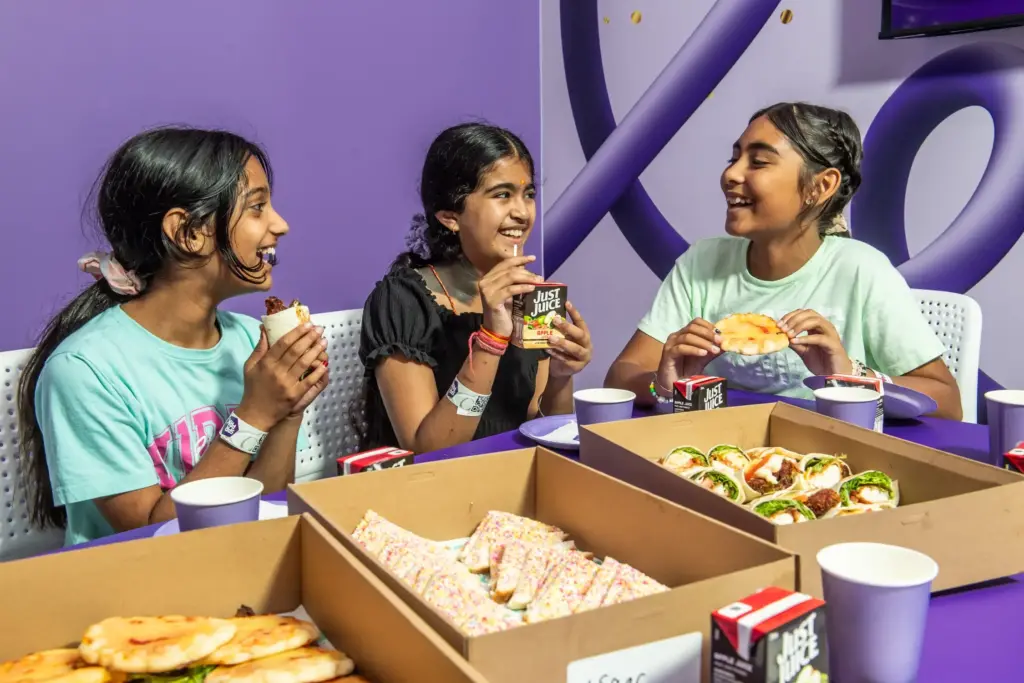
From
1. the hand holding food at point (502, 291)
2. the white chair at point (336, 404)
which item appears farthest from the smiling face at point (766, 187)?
→ the white chair at point (336, 404)

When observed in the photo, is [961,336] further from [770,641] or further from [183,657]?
[183,657]

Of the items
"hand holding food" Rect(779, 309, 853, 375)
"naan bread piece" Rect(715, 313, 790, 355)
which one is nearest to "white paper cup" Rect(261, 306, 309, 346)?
"naan bread piece" Rect(715, 313, 790, 355)

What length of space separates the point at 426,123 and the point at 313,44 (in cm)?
57

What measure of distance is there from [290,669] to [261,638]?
72 mm

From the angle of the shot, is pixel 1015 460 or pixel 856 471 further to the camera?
pixel 856 471

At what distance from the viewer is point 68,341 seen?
5.43 ft

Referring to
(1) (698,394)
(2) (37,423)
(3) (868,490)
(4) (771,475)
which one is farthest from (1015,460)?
(2) (37,423)

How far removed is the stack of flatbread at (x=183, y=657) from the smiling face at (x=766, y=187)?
1823mm

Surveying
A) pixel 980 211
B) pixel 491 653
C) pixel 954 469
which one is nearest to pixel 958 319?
pixel 980 211

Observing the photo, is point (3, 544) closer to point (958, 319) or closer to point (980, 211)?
point (958, 319)

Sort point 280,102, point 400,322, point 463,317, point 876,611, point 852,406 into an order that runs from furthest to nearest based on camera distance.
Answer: point 280,102 < point 463,317 < point 400,322 < point 852,406 < point 876,611

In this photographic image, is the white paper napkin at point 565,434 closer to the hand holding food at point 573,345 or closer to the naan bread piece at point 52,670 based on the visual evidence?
the hand holding food at point 573,345

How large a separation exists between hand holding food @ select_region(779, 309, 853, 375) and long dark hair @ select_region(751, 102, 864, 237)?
54 centimetres

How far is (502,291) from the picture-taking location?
2.07 metres
